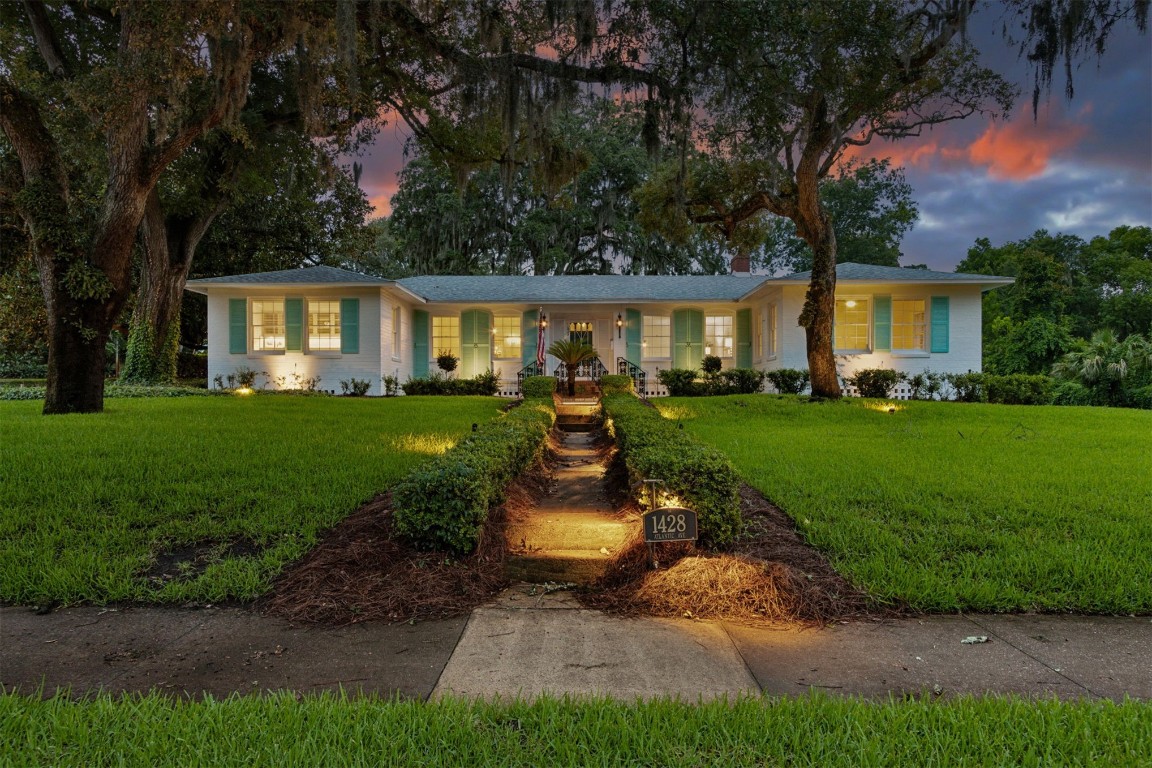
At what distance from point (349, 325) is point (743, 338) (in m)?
11.5

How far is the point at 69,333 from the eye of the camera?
27.8ft

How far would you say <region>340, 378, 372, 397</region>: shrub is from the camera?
14.9 metres

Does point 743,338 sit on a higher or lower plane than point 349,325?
lower

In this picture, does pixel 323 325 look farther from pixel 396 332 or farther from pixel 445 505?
pixel 445 505

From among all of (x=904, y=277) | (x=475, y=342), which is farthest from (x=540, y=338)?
(x=904, y=277)

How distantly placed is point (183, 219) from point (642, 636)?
17479 mm

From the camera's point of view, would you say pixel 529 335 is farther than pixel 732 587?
Yes

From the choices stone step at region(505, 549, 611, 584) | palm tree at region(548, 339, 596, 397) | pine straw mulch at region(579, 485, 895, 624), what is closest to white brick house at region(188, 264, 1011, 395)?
palm tree at region(548, 339, 596, 397)

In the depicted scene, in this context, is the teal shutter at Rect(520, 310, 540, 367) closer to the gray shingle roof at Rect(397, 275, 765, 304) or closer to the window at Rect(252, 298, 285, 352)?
the gray shingle roof at Rect(397, 275, 765, 304)

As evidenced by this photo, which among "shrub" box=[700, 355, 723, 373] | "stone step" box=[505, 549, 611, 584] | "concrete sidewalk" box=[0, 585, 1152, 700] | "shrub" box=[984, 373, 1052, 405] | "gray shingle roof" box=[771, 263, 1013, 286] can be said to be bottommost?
"concrete sidewalk" box=[0, 585, 1152, 700]

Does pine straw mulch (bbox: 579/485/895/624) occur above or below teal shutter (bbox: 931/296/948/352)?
below

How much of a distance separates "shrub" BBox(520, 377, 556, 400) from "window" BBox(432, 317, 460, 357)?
693 centimetres

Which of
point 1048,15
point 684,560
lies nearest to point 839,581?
point 684,560

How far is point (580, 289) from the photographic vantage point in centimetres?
1794
